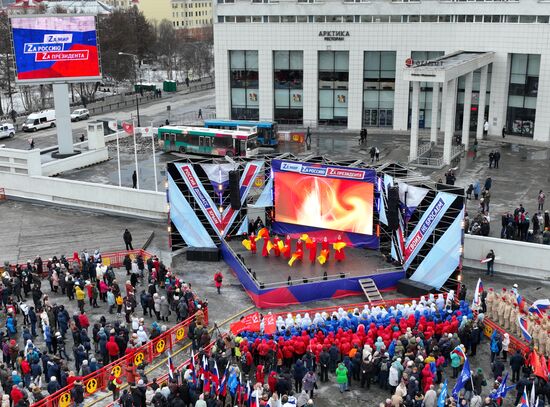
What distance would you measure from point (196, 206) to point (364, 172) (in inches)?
353

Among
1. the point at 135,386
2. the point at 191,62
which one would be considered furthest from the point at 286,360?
the point at 191,62

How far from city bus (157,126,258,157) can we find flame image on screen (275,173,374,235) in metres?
19.3

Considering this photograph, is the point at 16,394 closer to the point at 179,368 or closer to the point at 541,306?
the point at 179,368

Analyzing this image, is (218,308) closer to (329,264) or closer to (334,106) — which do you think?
(329,264)

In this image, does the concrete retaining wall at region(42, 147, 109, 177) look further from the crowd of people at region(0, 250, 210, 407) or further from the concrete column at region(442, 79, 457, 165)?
the concrete column at region(442, 79, 457, 165)

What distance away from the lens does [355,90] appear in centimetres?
6281

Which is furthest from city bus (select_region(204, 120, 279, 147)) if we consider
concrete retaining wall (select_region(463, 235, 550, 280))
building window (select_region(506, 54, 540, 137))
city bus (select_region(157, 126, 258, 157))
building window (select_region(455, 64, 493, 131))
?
concrete retaining wall (select_region(463, 235, 550, 280))

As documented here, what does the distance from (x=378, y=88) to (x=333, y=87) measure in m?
4.20

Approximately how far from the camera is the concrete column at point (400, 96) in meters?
60.7

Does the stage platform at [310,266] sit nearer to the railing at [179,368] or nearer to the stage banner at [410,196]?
the stage banner at [410,196]

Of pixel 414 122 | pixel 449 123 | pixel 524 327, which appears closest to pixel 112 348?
pixel 524 327

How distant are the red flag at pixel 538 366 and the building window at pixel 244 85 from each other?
4727cm

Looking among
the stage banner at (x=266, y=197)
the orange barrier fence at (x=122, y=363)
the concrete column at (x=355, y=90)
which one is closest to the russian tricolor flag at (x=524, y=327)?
the orange barrier fence at (x=122, y=363)

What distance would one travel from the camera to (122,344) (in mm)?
24328
